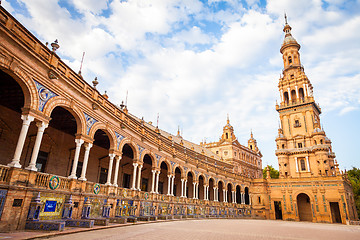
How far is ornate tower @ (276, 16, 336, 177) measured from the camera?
43000 millimetres

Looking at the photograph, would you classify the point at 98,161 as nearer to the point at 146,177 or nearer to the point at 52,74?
the point at 146,177

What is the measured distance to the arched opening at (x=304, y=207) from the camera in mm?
40675

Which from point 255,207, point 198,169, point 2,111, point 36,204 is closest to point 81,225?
point 36,204

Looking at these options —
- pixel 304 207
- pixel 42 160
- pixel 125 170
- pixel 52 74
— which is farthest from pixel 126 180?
pixel 304 207

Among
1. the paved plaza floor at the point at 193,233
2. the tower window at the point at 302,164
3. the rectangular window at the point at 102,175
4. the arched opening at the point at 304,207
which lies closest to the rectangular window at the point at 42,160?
the rectangular window at the point at 102,175

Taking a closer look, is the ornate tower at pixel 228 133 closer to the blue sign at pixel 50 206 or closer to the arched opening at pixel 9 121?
the arched opening at pixel 9 121

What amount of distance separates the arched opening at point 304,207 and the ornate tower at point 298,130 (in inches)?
164

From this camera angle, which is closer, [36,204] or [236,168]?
[36,204]

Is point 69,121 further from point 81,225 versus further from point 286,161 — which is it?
point 286,161

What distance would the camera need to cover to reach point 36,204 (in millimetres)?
9461

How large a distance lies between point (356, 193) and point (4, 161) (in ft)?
196

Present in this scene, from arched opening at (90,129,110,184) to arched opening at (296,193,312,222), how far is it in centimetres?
3685

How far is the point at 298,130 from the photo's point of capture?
4722 cm

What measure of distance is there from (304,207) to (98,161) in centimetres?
3831
